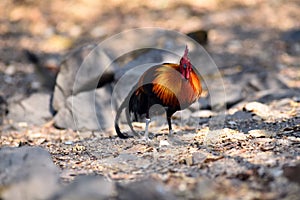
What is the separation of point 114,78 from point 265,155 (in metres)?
3.10

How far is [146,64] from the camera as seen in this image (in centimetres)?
649

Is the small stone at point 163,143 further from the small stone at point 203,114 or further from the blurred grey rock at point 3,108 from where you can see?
the blurred grey rock at point 3,108

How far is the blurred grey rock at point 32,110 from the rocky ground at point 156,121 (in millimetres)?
15

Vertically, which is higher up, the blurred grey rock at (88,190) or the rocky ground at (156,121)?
the rocky ground at (156,121)

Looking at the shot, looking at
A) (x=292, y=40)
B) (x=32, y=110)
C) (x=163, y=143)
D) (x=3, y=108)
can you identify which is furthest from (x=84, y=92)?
(x=292, y=40)

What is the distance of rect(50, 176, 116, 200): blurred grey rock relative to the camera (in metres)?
3.10

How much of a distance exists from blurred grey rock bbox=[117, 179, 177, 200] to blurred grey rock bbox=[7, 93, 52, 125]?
3634mm

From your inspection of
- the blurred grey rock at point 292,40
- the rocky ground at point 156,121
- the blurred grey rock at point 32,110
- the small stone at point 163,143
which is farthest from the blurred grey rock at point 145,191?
the blurred grey rock at point 292,40

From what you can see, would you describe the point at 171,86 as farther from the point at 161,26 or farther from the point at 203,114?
the point at 161,26

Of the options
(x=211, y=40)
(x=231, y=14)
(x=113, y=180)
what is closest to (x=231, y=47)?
(x=211, y=40)

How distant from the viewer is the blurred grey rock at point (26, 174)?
321 cm

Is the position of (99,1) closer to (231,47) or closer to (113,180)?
(231,47)

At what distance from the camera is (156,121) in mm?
6062

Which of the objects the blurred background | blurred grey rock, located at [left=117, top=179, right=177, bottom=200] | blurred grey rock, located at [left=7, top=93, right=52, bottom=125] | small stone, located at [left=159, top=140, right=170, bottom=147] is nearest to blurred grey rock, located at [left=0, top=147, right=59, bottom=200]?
blurred grey rock, located at [left=117, top=179, right=177, bottom=200]
